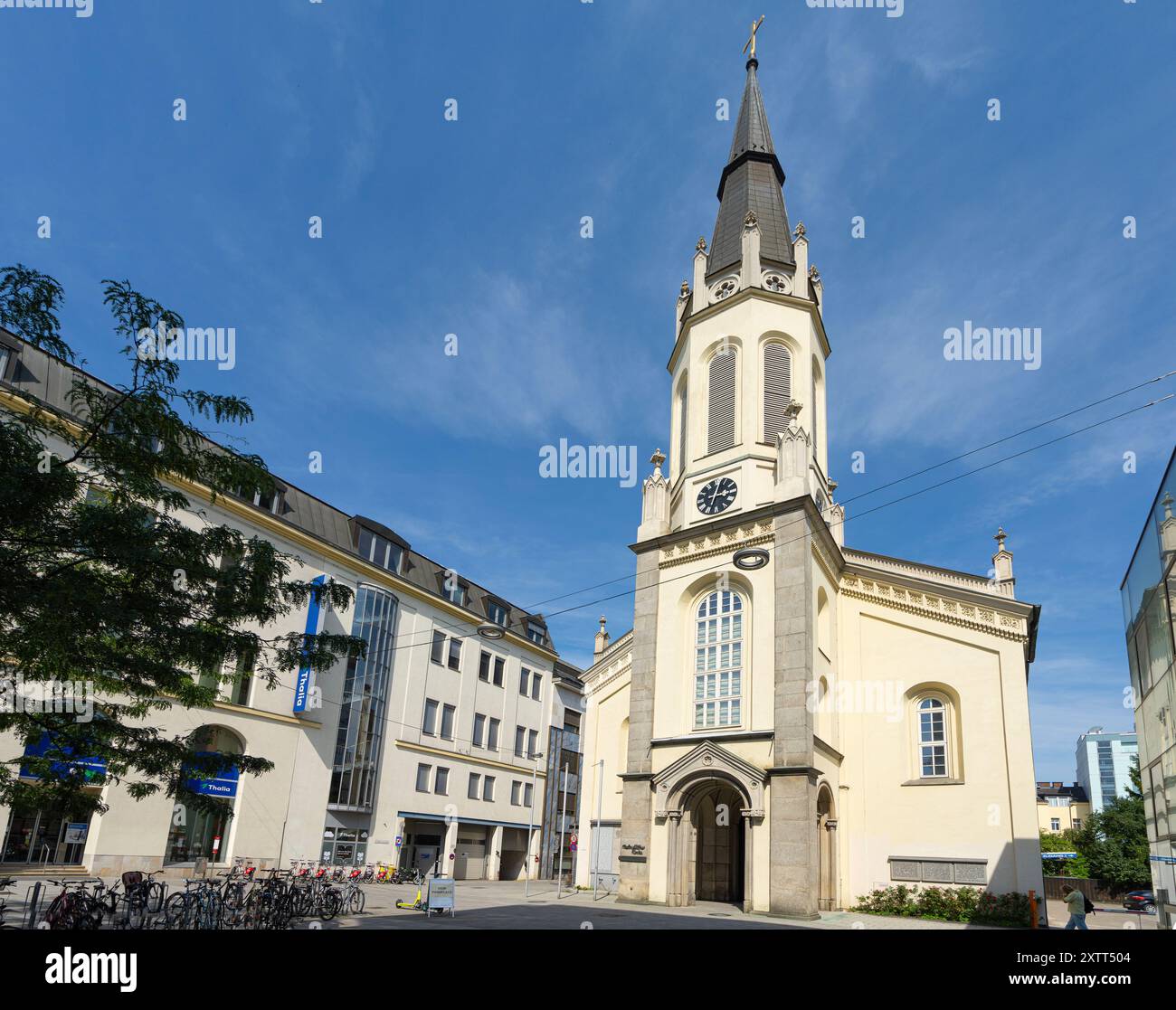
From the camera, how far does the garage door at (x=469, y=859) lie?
149 feet

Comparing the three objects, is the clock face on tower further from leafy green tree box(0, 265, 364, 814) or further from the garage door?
the garage door

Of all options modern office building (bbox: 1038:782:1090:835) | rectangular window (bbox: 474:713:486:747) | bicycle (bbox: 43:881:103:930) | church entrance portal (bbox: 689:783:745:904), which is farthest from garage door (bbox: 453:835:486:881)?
modern office building (bbox: 1038:782:1090:835)

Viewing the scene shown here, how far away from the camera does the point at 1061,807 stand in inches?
5522

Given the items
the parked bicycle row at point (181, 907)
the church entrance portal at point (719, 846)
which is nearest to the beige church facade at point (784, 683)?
the church entrance portal at point (719, 846)

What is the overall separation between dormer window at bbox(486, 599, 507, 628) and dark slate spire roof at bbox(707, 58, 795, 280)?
1065 inches

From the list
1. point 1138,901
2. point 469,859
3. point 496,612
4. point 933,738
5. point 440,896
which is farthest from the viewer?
point 496,612

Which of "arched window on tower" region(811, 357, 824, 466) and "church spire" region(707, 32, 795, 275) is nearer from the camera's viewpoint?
"arched window on tower" region(811, 357, 824, 466)

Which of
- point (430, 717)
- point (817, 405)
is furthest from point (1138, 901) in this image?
point (430, 717)

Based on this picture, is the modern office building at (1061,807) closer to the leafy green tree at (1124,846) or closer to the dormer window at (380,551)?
the leafy green tree at (1124,846)

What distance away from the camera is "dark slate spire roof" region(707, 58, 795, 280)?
36.1m

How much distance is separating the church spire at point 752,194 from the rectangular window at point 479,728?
2982cm

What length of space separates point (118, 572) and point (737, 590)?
23.4 meters

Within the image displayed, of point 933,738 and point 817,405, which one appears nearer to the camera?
point 933,738

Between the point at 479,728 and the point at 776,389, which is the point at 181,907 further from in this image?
the point at 479,728
